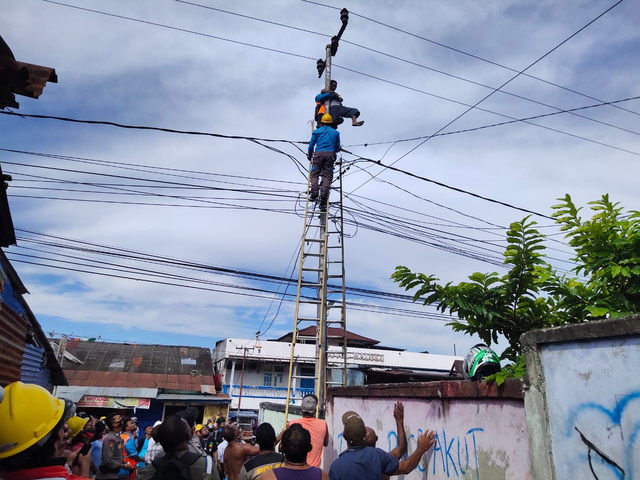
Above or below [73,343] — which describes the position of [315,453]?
below

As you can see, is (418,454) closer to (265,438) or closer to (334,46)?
(265,438)

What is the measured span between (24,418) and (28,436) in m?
0.08

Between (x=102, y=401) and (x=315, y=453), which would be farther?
(x=102, y=401)

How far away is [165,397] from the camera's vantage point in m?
26.3

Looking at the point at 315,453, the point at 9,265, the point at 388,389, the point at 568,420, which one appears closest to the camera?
the point at 568,420

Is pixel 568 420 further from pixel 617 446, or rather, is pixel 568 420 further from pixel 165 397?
pixel 165 397

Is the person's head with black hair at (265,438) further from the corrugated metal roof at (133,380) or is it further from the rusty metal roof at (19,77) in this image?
the corrugated metal roof at (133,380)

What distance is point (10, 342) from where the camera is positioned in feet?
25.3

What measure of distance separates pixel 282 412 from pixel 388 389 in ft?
23.8

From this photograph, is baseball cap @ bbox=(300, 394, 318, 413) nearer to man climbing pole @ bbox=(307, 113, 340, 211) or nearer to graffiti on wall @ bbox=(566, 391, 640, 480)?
graffiti on wall @ bbox=(566, 391, 640, 480)

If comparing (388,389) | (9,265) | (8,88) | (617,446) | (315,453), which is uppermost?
(8,88)

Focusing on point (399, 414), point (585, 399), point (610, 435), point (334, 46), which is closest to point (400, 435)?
point (399, 414)

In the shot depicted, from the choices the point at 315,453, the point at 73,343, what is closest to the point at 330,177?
the point at 315,453

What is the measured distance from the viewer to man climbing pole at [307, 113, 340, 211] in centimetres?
1011
